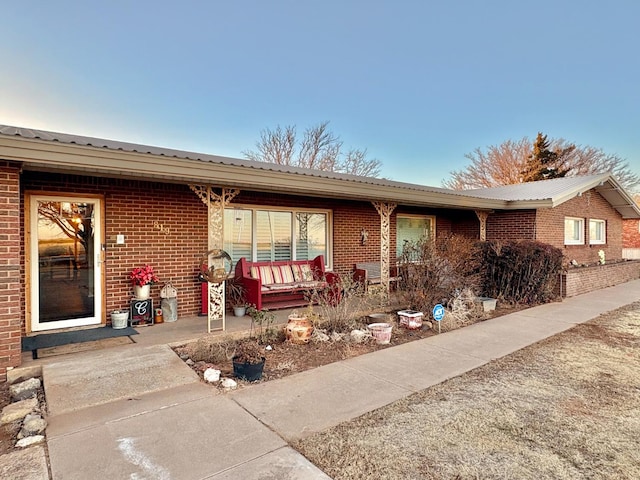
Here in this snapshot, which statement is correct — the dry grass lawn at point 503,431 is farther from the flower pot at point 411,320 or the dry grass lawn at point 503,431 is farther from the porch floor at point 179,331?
the porch floor at point 179,331

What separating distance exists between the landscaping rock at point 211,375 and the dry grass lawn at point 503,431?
4.92ft

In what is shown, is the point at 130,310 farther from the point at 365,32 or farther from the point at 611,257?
the point at 611,257

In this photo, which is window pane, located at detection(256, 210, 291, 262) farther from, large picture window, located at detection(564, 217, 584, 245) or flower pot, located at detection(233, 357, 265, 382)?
large picture window, located at detection(564, 217, 584, 245)

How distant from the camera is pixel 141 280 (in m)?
5.92

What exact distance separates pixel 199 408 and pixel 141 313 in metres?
3.25

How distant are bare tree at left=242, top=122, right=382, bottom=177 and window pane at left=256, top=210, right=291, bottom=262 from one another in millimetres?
17186

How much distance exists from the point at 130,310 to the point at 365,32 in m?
10.5

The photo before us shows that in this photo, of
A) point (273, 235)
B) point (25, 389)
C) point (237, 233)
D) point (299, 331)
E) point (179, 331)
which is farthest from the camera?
point (273, 235)

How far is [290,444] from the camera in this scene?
2.68 meters

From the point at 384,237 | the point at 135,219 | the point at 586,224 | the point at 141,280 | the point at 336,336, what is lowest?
the point at 336,336

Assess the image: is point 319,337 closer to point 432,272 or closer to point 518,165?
point 432,272

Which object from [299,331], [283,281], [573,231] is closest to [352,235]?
[283,281]

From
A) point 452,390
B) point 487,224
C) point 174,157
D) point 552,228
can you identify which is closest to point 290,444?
point 452,390

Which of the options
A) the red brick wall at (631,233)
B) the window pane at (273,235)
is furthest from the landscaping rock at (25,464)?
the red brick wall at (631,233)
